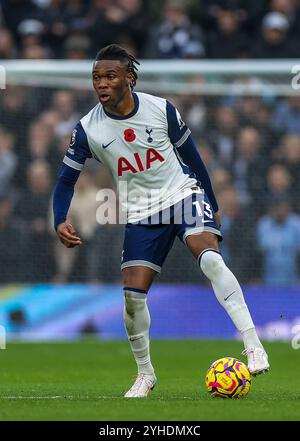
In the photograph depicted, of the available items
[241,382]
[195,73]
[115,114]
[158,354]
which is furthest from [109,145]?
[195,73]

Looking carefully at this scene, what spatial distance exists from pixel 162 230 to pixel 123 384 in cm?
199

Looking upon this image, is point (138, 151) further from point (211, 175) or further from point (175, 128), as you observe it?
point (211, 175)

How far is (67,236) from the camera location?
28.8ft

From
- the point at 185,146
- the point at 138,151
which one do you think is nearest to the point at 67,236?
the point at 138,151

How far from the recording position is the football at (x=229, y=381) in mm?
8547

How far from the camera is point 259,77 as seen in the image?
1719 cm

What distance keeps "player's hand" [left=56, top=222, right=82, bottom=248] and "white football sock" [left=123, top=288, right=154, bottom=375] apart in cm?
57

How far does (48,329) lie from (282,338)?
137 inches

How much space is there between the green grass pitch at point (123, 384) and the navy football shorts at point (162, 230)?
107 centimetres

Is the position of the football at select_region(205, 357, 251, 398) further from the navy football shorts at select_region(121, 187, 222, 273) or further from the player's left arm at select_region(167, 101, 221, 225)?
the player's left arm at select_region(167, 101, 221, 225)

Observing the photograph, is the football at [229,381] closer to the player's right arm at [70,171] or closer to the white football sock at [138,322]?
the white football sock at [138,322]

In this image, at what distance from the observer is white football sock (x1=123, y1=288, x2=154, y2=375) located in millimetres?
8898

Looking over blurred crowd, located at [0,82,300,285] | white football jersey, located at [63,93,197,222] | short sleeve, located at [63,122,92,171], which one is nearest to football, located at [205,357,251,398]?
white football jersey, located at [63,93,197,222]

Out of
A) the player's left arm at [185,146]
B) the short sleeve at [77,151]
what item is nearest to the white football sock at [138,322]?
the player's left arm at [185,146]
